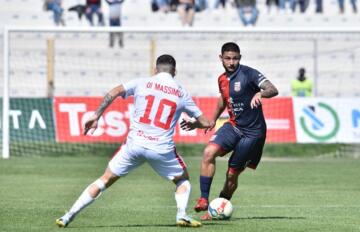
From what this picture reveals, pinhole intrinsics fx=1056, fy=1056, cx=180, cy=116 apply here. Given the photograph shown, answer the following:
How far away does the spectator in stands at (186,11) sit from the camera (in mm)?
37656

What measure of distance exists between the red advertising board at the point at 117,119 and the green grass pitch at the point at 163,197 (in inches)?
51.4

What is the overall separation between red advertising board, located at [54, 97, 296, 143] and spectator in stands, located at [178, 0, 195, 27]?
8865 mm

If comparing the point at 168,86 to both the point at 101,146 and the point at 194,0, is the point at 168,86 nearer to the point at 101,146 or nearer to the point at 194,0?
the point at 101,146

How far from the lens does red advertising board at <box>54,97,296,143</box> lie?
1144 inches

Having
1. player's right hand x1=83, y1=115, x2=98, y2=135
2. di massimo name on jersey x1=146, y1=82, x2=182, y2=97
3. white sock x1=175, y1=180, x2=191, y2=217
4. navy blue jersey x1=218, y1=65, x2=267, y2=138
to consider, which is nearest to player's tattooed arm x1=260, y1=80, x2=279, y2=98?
navy blue jersey x1=218, y1=65, x2=267, y2=138

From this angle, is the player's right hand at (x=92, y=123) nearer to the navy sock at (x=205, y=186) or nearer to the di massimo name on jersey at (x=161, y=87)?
the di massimo name on jersey at (x=161, y=87)

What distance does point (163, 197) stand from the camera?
17.8 metres

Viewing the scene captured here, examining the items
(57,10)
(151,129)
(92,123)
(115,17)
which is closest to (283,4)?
(57,10)

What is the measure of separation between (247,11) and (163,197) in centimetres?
2159

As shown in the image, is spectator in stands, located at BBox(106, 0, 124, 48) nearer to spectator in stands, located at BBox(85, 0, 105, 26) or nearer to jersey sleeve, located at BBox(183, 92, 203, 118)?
spectator in stands, located at BBox(85, 0, 105, 26)

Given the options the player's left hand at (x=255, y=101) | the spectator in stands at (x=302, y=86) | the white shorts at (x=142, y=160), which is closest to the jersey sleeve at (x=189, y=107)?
the white shorts at (x=142, y=160)

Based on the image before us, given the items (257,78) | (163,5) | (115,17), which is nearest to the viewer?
(257,78)

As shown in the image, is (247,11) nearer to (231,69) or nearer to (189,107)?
(231,69)

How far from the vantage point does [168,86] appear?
12508mm
